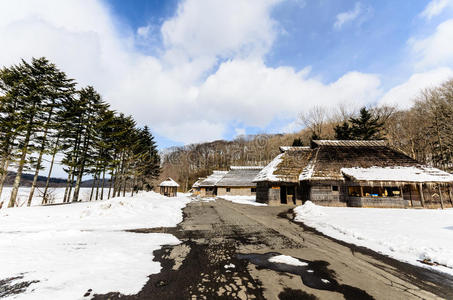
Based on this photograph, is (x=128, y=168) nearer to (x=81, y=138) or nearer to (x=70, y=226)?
(x=81, y=138)

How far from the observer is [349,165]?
64.7ft

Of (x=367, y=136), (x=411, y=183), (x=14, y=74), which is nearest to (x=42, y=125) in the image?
(x=14, y=74)

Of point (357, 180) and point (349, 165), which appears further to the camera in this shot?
point (349, 165)

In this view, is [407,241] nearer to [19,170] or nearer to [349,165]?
[349,165]

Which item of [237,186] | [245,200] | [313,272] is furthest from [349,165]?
[237,186]

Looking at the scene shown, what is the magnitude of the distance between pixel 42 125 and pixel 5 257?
17682 millimetres

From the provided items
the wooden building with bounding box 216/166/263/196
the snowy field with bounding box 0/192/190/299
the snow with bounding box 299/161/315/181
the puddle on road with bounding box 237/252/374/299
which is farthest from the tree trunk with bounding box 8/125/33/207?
the wooden building with bounding box 216/166/263/196

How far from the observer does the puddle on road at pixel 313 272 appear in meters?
3.27

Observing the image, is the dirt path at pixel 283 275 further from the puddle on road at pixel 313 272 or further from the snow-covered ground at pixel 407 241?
the snow-covered ground at pixel 407 241

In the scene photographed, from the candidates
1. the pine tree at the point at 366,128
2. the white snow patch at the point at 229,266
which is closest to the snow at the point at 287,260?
the white snow patch at the point at 229,266

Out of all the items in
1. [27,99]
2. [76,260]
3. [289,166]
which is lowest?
[76,260]

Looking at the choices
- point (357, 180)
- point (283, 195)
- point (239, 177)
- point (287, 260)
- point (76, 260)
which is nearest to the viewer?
point (76, 260)

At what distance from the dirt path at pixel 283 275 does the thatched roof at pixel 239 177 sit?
29.6 meters

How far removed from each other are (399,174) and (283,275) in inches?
845
